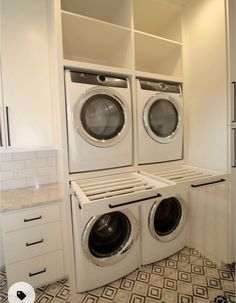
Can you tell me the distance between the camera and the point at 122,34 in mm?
1645

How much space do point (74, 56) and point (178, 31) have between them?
1.12 metres

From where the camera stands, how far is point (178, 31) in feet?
6.34

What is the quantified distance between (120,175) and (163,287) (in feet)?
3.31

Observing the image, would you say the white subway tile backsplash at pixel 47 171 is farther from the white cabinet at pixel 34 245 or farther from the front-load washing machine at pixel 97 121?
the front-load washing machine at pixel 97 121

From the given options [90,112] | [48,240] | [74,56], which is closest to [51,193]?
[48,240]

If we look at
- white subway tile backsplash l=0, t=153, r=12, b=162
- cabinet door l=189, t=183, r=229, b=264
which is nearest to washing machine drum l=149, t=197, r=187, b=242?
cabinet door l=189, t=183, r=229, b=264

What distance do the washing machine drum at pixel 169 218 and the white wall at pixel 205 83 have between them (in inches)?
18.5

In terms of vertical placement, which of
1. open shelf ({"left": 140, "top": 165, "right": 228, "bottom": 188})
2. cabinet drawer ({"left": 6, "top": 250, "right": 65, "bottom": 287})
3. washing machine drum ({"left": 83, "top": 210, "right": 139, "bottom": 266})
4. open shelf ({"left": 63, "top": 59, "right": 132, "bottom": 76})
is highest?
open shelf ({"left": 63, "top": 59, "right": 132, "bottom": 76})

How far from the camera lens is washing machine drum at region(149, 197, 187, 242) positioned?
5.94ft

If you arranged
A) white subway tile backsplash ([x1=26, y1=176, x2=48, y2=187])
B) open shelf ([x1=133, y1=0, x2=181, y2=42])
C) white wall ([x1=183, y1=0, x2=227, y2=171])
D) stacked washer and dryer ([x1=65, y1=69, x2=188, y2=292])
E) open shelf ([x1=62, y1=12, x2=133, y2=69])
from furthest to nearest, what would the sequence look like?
white subway tile backsplash ([x1=26, y1=176, x2=48, y2=187])
open shelf ([x1=133, y1=0, x2=181, y2=42])
white wall ([x1=183, y1=0, x2=227, y2=171])
open shelf ([x1=62, y1=12, x2=133, y2=69])
stacked washer and dryer ([x1=65, y1=69, x2=188, y2=292])

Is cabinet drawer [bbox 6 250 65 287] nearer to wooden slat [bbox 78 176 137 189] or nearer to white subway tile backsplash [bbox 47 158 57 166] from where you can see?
wooden slat [bbox 78 176 137 189]

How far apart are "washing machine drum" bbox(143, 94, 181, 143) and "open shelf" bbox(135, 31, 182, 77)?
16.2 inches

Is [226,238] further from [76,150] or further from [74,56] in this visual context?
[74,56]

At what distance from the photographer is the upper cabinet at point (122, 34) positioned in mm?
1560
